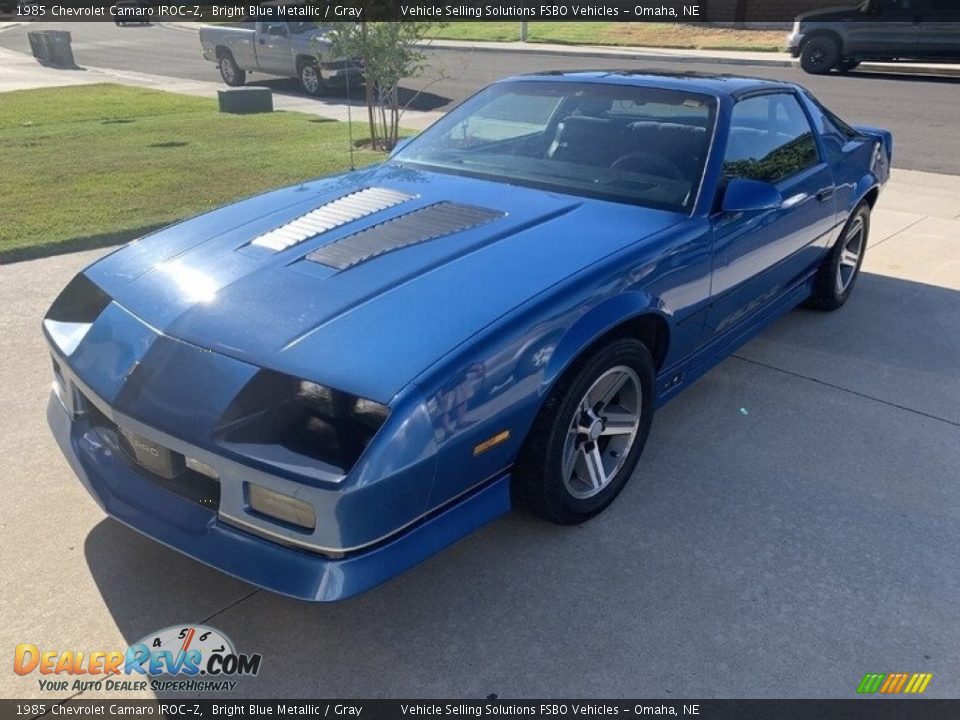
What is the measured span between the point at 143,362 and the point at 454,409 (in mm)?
A: 932

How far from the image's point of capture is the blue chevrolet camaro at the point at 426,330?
211 centimetres

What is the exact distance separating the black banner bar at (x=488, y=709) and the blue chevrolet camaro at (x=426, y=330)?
1.18 feet

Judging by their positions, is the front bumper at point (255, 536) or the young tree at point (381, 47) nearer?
the front bumper at point (255, 536)

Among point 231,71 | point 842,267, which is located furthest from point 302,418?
point 231,71

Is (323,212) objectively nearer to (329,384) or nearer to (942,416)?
(329,384)

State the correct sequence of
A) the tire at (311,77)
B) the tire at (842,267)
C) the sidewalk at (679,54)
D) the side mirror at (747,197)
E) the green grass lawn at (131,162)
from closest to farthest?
the side mirror at (747,197) → the tire at (842,267) → the green grass lawn at (131,162) → the tire at (311,77) → the sidewalk at (679,54)

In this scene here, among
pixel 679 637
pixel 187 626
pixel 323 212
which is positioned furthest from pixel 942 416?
pixel 187 626

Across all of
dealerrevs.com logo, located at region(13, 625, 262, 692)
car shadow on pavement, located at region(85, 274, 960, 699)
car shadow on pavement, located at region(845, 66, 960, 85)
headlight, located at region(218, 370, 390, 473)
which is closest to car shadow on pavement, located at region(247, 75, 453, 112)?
car shadow on pavement, located at region(845, 66, 960, 85)

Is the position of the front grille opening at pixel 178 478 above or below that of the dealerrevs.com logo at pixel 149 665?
above

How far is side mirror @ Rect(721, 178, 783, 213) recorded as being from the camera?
3.18 m

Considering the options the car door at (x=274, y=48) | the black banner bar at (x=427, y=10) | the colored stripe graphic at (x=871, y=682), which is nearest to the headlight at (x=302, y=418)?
the colored stripe graphic at (x=871, y=682)

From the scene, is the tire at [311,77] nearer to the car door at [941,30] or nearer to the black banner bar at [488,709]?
the car door at [941,30]

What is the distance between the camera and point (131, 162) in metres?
8.80

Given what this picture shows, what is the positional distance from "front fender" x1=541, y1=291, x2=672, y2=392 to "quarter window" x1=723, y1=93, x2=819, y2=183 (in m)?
0.95
